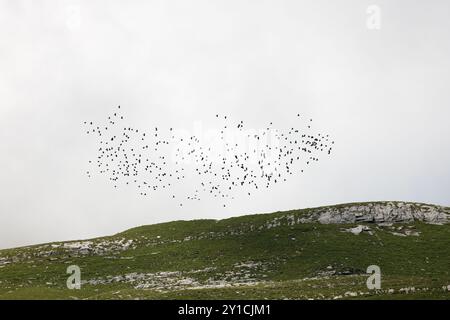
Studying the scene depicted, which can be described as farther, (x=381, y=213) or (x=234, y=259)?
(x=381, y=213)

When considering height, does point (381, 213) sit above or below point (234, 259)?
above

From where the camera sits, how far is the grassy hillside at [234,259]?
190 feet

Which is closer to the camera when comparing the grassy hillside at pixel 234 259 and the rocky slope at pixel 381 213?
the grassy hillside at pixel 234 259

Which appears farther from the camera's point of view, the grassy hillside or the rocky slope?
the rocky slope

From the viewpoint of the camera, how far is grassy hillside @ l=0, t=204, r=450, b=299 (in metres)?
58.1

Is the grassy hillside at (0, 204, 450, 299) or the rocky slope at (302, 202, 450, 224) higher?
the rocky slope at (302, 202, 450, 224)

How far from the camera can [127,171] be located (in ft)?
239

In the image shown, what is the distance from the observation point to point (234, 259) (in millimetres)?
75688

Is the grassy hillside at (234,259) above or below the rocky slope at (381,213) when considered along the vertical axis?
below
